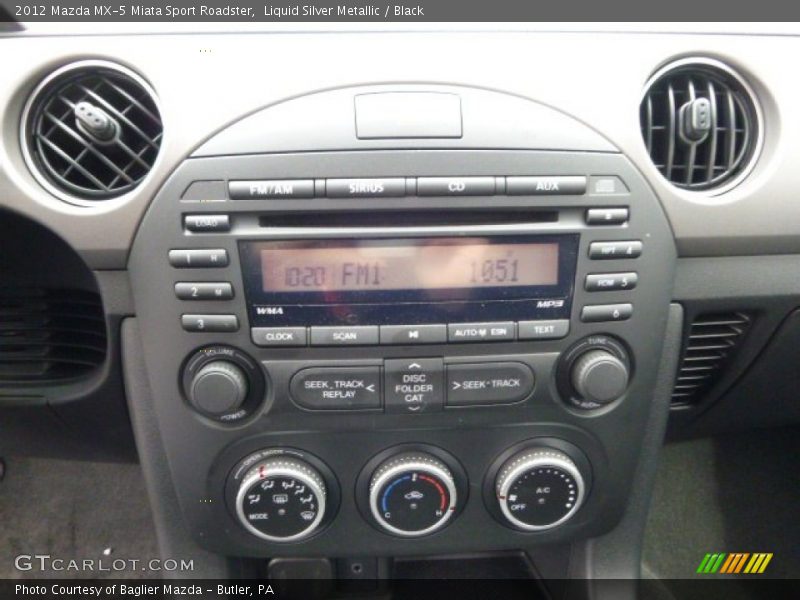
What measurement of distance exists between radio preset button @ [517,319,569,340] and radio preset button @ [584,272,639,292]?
0.05 meters

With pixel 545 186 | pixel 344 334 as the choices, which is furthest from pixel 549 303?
pixel 344 334

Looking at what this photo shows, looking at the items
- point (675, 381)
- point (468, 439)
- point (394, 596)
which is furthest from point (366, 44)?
point (394, 596)

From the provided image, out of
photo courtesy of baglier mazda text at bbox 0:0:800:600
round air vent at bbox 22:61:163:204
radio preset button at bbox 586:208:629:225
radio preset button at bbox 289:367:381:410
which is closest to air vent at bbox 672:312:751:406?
photo courtesy of baglier mazda text at bbox 0:0:800:600

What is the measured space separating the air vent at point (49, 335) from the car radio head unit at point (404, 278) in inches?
13.3

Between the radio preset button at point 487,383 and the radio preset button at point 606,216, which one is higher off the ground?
the radio preset button at point 606,216

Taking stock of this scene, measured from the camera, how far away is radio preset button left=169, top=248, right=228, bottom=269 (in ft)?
2.59

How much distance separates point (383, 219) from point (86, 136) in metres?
0.38

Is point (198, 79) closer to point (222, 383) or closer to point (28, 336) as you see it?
point (222, 383)

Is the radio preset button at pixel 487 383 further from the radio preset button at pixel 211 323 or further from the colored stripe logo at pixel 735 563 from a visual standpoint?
the colored stripe logo at pixel 735 563

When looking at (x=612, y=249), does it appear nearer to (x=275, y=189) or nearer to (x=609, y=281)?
(x=609, y=281)

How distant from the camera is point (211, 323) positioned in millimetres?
815

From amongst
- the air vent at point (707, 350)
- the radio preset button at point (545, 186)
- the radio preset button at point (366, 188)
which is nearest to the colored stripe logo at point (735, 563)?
the air vent at point (707, 350)

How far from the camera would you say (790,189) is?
869 millimetres

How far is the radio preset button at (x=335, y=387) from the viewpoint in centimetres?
83
